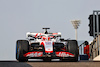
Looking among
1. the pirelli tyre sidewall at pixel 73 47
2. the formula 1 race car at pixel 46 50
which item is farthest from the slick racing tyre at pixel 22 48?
the pirelli tyre sidewall at pixel 73 47

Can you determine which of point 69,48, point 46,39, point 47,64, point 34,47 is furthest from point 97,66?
point 46,39

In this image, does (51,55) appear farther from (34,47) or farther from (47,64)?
(47,64)

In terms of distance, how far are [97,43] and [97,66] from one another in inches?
644

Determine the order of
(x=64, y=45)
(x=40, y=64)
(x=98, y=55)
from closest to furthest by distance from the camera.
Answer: (x=40, y=64), (x=64, y=45), (x=98, y=55)

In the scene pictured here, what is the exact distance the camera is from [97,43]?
91.2 feet

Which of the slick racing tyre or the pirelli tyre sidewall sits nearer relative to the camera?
the slick racing tyre

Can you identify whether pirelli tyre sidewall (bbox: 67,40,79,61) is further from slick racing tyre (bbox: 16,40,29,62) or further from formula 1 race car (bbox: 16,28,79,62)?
slick racing tyre (bbox: 16,40,29,62)

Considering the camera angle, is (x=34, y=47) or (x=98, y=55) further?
(x=98, y=55)

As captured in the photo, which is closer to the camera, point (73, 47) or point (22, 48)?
point (22, 48)

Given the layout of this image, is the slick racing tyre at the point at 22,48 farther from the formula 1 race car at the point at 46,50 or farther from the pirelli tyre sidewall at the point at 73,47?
the pirelli tyre sidewall at the point at 73,47

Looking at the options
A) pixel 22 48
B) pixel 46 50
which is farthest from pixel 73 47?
pixel 22 48

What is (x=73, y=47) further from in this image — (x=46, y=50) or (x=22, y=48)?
(x=22, y=48)

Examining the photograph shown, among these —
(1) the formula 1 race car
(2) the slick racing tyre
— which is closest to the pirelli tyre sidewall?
(1) the formula 1 race car

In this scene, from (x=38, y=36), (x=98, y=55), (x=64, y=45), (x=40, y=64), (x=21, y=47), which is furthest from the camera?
(x=98, y=55)
